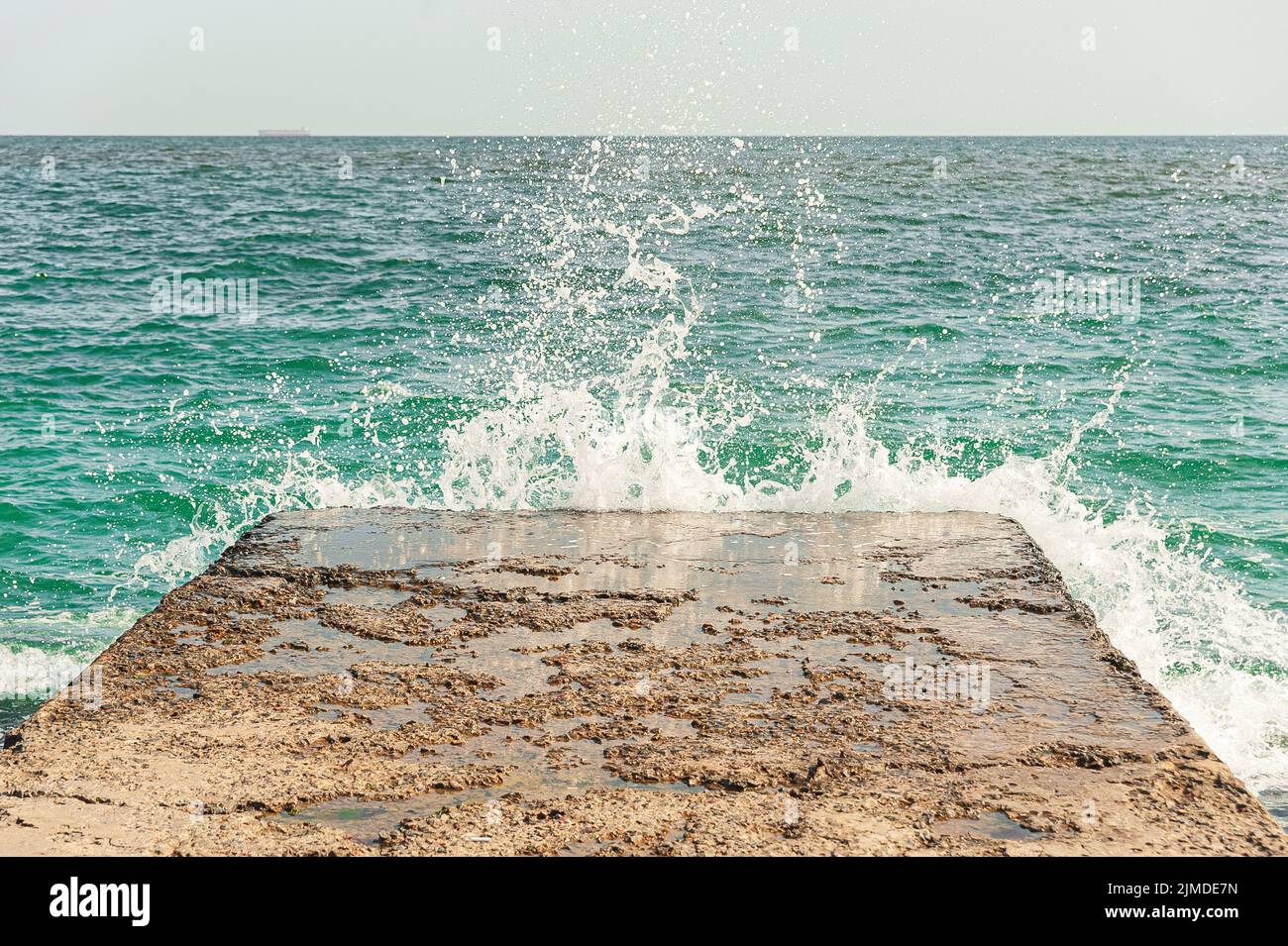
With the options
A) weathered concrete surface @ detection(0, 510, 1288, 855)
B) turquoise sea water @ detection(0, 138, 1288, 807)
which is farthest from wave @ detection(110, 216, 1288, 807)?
weathered concrete surface @ detection(0, 510, 1288, 855)

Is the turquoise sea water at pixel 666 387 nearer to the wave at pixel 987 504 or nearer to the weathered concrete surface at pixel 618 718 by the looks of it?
the wave at pixel 987 504

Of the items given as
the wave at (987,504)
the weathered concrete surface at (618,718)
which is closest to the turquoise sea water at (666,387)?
the wave at (987,504)

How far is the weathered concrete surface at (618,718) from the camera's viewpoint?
2.57 meters

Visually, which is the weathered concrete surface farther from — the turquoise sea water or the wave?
the turquoise sea water

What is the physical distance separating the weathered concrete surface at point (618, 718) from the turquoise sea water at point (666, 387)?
1.62 m

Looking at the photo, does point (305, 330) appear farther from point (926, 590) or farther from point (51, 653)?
point (926, 590)

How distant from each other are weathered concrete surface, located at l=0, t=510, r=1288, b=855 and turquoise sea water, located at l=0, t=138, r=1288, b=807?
162 centimetres

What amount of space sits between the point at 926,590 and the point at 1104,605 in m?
2.07

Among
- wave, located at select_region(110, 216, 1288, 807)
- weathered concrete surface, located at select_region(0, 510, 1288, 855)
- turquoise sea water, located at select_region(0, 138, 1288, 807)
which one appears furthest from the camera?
turquoise sea water, located at select_region(0, 138, 1288, 807)

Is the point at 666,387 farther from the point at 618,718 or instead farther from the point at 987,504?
the point at 618,718

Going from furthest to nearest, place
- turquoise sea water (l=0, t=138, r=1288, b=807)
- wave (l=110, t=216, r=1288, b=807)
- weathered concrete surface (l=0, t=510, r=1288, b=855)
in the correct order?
1. turquoise sea water (l=0, t=138, r=1288, b=807)
2. wave (l=110, t=216, r=1288, b=807)
3. weathered concrete surface (l=0, t=510, r=1288, b=855)

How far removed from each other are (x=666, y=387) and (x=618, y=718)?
16.2 ft

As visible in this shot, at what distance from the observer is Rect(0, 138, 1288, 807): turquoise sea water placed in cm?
605

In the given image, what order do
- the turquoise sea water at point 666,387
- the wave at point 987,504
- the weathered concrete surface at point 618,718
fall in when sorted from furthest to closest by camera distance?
1. the turquoise sea water at point 666,387
2. the wave at point 987,504
3. the weathered concrete surface at point 618,718
